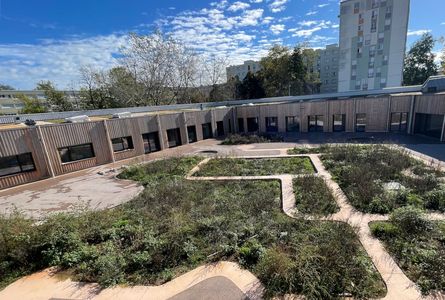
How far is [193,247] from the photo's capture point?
721cm

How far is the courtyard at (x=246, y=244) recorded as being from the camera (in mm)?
5562

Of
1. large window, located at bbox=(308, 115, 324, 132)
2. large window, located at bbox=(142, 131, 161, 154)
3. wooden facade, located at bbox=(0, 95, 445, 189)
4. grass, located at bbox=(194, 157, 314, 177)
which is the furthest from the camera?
large window, located at bbox=(308, 115, 324, 132)

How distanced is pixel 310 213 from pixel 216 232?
12.6ft

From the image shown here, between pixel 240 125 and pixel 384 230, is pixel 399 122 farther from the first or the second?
pixel 384 230

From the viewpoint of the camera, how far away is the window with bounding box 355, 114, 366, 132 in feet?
83.7

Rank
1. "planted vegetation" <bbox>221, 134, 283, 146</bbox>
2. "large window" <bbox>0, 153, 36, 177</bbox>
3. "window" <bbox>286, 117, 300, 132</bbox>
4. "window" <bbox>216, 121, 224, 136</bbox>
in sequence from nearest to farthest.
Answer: "large window" <bbox>0, 153, 36, 177</bbox> → "planted vegetation" <bbox>221, 134, 283, 146</bbox> → "window" <bbox>286, 117, 300, 132</bbox> → "window" <bbox>216, 121, 224, 136</bbox>

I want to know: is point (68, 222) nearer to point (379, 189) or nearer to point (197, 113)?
point (379, 189)

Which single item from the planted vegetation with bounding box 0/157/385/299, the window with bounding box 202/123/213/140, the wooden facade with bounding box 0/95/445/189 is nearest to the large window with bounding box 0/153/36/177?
the wooden facade with bounding box 0/95/445/189

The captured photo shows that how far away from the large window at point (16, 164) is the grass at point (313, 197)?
17599 mm

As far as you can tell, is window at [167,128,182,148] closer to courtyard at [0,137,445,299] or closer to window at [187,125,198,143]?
window at [187,125,198,143]

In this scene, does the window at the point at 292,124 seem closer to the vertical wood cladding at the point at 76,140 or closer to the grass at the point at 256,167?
the grass at the point at 256,167

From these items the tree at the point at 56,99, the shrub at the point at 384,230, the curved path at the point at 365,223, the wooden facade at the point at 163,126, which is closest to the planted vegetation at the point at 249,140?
the wooden facade at the point at 163,126

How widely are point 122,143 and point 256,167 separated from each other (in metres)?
12.9

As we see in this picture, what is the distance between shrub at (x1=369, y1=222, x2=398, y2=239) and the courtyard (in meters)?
0.03
